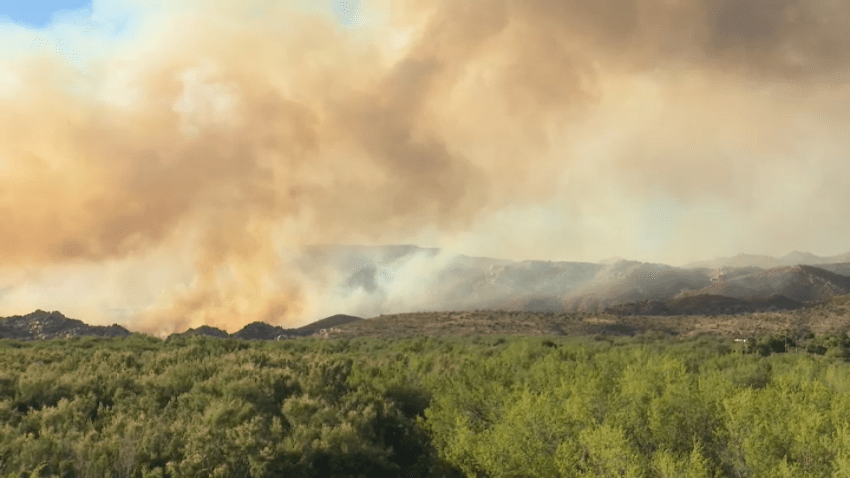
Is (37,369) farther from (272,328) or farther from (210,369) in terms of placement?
(272,328)

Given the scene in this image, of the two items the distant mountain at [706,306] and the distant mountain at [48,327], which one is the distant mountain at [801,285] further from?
the distant mountain at [48,327]

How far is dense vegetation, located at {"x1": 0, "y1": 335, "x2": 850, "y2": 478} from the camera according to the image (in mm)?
20438

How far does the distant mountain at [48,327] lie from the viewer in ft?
318

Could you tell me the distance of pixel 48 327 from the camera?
100562 mm

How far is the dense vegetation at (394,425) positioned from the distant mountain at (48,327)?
6962 centimetres

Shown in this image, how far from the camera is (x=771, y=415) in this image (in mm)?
22750

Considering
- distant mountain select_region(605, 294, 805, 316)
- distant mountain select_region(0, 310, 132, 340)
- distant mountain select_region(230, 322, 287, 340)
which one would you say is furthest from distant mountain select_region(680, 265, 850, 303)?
distant mountain select_region(0, 310, 132, 340)

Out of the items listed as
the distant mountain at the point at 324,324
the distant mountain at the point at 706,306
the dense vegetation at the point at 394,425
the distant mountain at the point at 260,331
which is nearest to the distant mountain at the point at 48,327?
the distant mountain at the point at 260,331

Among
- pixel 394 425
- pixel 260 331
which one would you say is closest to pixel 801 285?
pixel 260 331

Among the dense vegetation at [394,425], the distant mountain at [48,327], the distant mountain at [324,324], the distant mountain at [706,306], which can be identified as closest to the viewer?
the dense vegetation at [394,425]

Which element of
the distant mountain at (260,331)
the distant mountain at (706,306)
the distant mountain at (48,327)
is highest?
the distant mountain at (48,327)

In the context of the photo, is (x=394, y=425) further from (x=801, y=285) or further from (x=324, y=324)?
(x=801, y=285)

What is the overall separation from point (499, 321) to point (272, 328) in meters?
45.0

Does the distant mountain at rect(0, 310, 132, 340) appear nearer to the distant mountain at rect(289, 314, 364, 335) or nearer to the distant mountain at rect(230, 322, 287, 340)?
the distant mountain at rect(230, 322, 287, 340)
